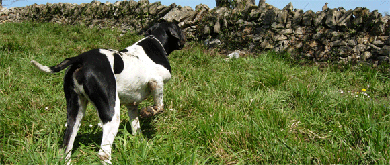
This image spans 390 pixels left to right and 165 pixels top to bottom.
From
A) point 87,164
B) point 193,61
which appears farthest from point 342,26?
point 87,164

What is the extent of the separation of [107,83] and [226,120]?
1.46 metres

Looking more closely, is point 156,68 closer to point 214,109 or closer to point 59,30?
point 214,109

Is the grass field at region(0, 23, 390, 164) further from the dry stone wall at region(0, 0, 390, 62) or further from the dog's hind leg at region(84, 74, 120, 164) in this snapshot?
the dry stone wall at region(0, 0, 390, 62)

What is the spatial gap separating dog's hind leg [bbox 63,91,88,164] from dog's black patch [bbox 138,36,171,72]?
32.0 inches

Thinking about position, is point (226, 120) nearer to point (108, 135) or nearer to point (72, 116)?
point (108, 135)

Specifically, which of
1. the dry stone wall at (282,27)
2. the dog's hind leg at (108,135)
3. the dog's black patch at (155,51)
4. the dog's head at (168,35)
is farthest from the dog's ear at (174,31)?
the dry stone wall at (282,27)

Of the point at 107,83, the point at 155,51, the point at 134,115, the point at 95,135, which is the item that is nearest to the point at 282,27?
the point at 155,51

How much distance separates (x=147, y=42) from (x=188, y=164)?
1.47 meters

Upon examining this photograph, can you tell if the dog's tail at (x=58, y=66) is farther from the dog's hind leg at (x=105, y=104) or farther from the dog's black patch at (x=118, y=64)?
the dog's black patch at (x=118, y=64)

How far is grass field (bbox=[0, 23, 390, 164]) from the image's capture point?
2184 mm

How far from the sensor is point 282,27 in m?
6.71

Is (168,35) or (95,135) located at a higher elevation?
(168,35)

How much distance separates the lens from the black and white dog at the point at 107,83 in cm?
207

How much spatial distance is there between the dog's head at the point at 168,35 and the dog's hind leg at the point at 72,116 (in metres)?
1.27
